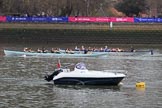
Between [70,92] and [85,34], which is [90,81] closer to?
[70,92]

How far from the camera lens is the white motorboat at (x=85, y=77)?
1634 inches

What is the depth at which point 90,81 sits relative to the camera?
41.8m

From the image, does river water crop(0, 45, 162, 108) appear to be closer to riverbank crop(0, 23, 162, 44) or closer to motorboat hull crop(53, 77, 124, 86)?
motorboat hull crop(53, 77, 124, 86)

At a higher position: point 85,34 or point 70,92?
point 70,92

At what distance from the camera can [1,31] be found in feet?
336

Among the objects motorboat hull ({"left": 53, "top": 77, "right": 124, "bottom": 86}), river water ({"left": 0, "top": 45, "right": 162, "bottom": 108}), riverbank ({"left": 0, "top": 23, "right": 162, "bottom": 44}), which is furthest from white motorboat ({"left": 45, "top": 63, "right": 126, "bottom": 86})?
riverbank ({"left": 0, "top": 23, "right": 162, "bottom": 44})

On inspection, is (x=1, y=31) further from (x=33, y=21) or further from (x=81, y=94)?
(x=81, y=94)

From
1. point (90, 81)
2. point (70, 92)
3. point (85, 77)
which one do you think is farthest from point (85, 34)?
point (70, 92)

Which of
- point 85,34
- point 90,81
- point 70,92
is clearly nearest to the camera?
point 70,92

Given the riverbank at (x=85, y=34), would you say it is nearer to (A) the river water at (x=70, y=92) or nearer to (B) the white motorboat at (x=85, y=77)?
(A) the river water at (x=70, y=92)

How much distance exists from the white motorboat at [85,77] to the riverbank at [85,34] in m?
58.3

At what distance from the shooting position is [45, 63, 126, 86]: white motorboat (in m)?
41.5

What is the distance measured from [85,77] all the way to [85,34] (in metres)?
60.0

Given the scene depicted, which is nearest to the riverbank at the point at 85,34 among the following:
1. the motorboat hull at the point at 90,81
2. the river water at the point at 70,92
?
the river water at the point at 70,92
